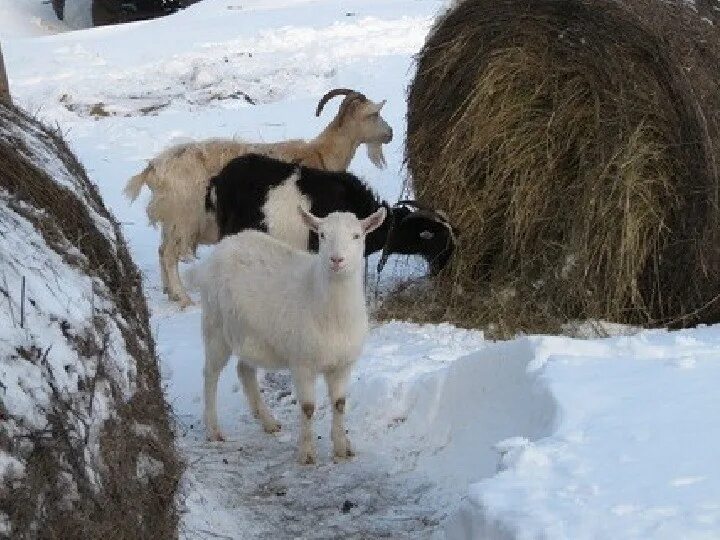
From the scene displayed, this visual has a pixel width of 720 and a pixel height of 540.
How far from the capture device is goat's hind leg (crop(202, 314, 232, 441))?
22.2 ft

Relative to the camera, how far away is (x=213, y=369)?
682 centimetres

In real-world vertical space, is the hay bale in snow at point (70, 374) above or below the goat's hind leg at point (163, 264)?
above

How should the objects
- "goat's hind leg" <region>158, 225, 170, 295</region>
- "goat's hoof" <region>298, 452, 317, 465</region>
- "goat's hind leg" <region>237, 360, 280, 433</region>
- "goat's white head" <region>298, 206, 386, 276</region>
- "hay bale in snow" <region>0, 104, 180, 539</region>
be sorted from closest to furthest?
"hay bale in snow" <region>0, 104, 180, 539</region> → "goat's white head" <region>298, 206, 386, 276</region> → "goat's hoof" <region>298, 452, 317, 465</region> → "goat's hind leg" <region>237, 360, 280, 433</region> → "goat's hind leg" <region>158, 225, 170, 295</region>

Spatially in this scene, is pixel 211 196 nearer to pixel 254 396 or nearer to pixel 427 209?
pixel 427 209

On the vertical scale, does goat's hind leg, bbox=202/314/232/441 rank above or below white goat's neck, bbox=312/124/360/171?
below

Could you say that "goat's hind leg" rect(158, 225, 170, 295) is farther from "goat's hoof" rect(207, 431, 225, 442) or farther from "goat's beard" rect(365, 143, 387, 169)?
"goat's hoof" rect(207, 431, 225, 442)

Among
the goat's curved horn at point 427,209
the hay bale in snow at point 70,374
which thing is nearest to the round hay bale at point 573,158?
the goat's curved horn at point 427,209

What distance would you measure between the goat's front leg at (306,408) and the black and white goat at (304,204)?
2.45 m

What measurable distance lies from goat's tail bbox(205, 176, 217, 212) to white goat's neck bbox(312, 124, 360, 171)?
113cm

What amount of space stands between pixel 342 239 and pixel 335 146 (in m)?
4.22

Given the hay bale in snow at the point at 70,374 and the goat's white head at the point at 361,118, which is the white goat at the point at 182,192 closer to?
the goat's white head at the point at 361,118

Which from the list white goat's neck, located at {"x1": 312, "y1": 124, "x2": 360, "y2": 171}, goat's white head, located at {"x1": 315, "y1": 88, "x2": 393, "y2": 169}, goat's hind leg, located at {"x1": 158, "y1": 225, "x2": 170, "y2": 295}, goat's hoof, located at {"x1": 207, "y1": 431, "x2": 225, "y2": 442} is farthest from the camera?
goat's white head, located at {"x1": 315, "y1": 88, "x2": 393, "y2": 169}

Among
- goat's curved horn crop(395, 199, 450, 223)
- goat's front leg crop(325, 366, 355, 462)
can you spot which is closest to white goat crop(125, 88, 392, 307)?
goat's curved horn crop(395, 199, 450, 223)

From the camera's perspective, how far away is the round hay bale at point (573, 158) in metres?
7.82
